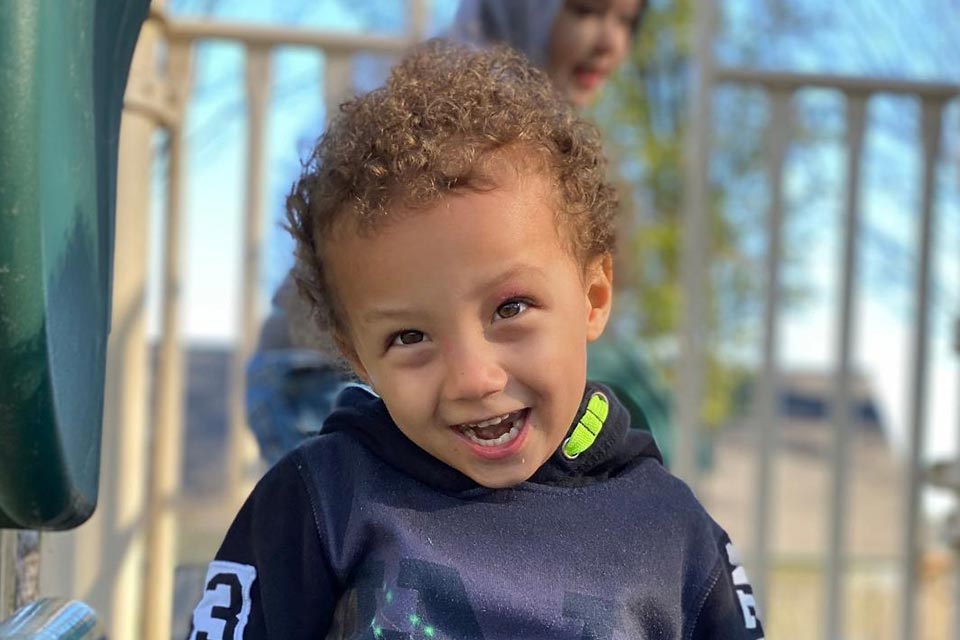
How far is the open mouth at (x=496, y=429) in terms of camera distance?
79 centimetres

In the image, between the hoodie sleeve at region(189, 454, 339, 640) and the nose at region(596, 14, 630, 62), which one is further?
the nose at region(596, 14, 630, 62)

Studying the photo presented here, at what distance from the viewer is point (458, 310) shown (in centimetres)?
76

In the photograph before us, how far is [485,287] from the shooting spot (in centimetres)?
76

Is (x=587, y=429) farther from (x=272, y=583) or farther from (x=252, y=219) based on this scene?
(x=252, y=219)

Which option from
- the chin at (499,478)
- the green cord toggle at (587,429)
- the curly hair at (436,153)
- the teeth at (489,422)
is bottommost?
the chin at (499,478)

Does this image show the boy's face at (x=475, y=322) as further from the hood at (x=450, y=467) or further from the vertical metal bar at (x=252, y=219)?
the vertical metal bar at (x=252, y=219)

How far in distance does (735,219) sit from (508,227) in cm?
371

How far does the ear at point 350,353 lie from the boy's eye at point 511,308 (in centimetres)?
12

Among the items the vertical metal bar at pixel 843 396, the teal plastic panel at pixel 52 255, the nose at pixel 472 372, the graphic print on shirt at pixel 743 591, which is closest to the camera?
the teal plastic panel at pixel 52 255

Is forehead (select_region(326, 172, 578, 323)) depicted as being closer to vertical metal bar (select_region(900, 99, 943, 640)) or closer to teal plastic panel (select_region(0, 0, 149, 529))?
teal plastic panel (select_region(0, 0, 149, 529))

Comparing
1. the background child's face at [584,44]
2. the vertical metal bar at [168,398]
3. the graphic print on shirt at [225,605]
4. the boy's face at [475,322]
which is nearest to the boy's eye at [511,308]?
the boy's face at [475,322]

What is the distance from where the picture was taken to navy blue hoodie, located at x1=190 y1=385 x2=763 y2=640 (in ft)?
2.60

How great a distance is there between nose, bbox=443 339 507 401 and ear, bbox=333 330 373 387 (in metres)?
0.10

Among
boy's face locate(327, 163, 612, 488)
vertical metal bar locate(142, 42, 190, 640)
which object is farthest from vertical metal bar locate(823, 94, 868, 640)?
boy's face locate(327, 163, 612, 488)
